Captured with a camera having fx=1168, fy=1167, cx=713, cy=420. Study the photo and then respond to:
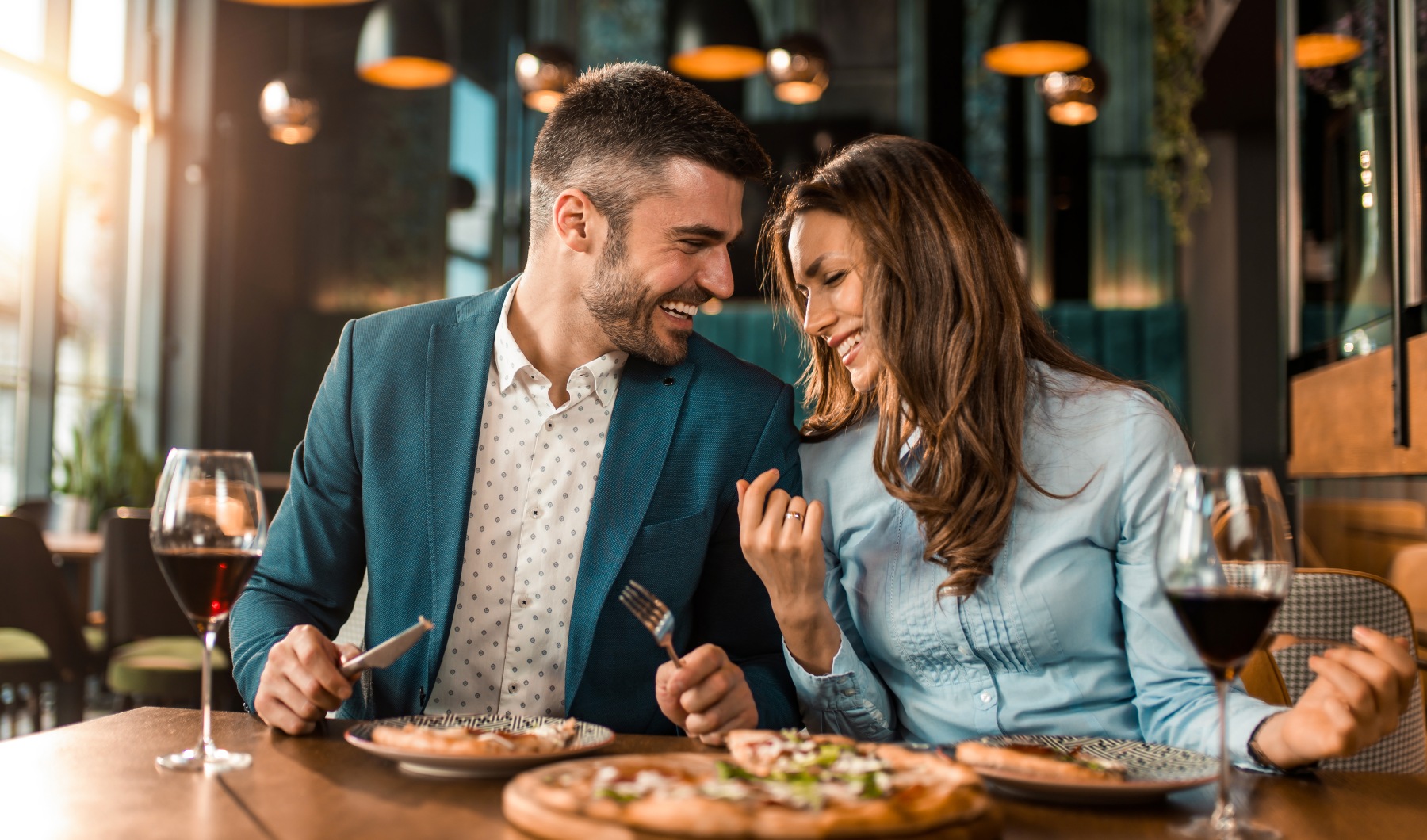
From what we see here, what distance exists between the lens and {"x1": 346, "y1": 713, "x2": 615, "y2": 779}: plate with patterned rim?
0.95m

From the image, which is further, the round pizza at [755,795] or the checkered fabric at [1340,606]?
the checkered fabric at [1340,606]

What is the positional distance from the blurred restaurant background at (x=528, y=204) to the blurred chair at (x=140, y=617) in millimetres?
29

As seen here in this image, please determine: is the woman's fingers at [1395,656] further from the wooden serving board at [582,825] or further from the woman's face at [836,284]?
the woman's face at [836,284]

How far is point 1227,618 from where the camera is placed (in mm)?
830

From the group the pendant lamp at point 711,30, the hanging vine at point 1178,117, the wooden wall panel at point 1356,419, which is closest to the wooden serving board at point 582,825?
the wooden wall panel at point 1356,419

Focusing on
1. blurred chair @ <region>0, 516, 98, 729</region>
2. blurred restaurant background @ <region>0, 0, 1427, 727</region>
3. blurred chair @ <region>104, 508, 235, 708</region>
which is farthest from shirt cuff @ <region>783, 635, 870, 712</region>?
blurred chair @ <region>0, 516, 98, 729</region>

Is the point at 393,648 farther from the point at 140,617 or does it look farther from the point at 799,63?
the point at 799,63

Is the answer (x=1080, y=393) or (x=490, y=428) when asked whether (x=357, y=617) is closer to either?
(x=490, y=428)

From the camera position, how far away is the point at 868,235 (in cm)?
154

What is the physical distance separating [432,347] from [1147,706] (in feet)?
3.50

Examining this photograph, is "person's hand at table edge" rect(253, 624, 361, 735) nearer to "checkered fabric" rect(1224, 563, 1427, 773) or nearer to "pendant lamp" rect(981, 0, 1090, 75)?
"checkered fabric" rect(1224, 563, 1427, 773)

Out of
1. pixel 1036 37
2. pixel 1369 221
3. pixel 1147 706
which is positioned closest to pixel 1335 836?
pixel 1147 706

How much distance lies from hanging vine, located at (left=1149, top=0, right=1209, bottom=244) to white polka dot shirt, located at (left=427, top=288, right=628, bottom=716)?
4.99 meters

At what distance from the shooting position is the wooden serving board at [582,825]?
718 millimetres
